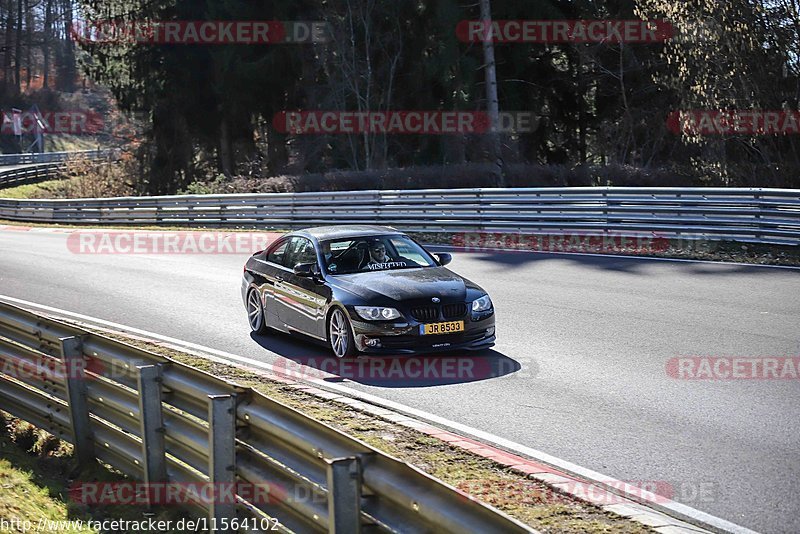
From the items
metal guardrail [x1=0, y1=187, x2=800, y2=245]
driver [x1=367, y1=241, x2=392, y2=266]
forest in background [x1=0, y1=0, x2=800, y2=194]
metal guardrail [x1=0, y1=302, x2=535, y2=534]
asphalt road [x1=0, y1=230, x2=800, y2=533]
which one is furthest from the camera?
forest in background [x1=0, y1=0, x2=800, y2=194]

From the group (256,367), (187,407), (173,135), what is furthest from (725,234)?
(173,135)

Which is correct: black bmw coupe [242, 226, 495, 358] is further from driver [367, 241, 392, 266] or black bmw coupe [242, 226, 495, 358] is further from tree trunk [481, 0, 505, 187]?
tree trunk [481, 0, 505, 187]

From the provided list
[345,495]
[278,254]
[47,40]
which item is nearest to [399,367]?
[278,254]

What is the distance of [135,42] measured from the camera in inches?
1852

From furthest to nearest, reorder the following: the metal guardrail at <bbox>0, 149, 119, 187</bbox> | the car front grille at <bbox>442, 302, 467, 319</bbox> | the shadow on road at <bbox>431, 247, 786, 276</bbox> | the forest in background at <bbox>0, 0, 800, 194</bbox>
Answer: the metal guardrail at <bbox>0, 149, 119, 187</bbox> < the forest in background at <bbox>0, 0, 800, 194</bbox> < the shadow on road at <bbox>431, 247, 786, 276</bbox> < the car front grille at <bbox>442, 302, 467, 319</bbox>

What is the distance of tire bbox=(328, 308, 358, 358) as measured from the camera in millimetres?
10711

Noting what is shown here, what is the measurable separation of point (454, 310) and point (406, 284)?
0.62 m

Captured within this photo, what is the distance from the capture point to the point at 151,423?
702cm

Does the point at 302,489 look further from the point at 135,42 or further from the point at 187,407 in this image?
the point at 135,42

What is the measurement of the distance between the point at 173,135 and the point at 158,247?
25.8m

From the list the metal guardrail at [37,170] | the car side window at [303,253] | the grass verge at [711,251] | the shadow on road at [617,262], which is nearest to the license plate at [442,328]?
the car side window at [303,253]

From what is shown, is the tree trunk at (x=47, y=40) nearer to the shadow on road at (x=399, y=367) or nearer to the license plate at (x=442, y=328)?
the shadow on road at (x=399, y=367)

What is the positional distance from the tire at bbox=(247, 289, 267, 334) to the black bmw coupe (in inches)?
0.5

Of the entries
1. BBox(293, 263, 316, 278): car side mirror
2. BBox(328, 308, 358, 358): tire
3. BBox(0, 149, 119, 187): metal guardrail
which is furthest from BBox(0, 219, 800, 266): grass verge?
BBox(0, 149, 119, 187): metal guardrail
